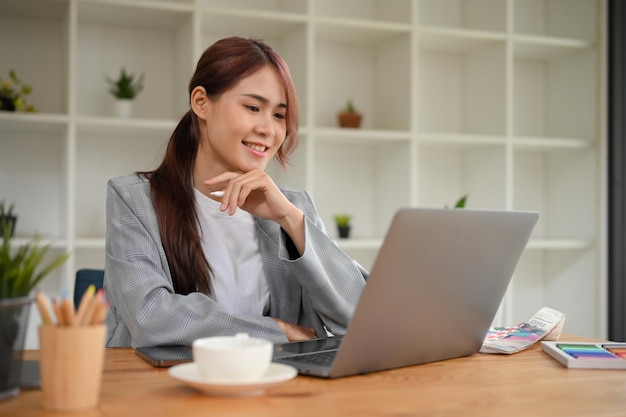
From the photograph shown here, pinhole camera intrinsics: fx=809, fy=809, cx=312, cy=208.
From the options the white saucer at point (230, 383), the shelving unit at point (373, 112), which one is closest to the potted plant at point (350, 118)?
the shelving unit at point (373, 112)

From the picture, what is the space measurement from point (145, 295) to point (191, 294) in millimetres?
91

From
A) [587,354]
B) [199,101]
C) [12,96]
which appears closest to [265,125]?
[199,101]

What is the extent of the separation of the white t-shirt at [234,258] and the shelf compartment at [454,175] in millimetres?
1967

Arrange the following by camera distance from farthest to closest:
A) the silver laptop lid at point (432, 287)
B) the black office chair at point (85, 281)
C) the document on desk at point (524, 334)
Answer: the black office chair at point (85, 281)
the document on desk at point (524, 334)
the silver laptop lid at point (432, 287)

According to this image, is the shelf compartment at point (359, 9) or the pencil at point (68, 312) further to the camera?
the shelf compartment at point (359, 9)

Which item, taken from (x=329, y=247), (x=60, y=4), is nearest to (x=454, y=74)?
(x=60, y=4)

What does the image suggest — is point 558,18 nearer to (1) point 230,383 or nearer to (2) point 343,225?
(2) point 343,225

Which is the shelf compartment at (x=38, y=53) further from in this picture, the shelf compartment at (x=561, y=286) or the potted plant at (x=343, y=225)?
the shelf compartment at (x=561, y=286)

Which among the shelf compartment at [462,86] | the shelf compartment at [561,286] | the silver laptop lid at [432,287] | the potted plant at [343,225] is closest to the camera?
the silver laptop lid at [432,287]

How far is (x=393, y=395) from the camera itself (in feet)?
3.51

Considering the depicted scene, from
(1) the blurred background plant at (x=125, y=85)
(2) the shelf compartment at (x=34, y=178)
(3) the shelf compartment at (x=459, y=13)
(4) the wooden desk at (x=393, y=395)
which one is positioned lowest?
(4) the wooden desk at (x=393, y=395)

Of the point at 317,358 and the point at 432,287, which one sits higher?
the point at 432,287

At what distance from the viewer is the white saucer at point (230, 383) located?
→ 3.29ft

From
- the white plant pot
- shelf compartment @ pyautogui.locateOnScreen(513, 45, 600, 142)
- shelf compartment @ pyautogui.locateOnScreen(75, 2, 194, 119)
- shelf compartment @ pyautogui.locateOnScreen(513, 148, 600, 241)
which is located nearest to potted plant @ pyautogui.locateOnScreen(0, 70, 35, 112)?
shelf compartment @ pyautogui.locateOnScreen(75, 2, 194, 119)
